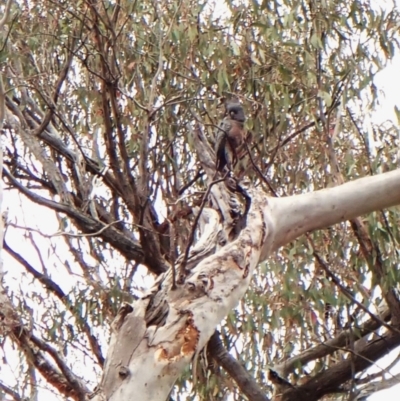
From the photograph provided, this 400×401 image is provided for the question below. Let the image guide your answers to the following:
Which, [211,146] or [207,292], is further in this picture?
[211,146]

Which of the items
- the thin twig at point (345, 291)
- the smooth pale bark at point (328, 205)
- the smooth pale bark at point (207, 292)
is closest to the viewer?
the smooth pale bark at point (207, 292)

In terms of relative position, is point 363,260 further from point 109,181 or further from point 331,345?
point 109,181

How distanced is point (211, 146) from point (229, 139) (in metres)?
0.40

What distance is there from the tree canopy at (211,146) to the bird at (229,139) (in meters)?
0.34

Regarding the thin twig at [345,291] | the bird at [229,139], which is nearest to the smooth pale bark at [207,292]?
the bird at [229,139]

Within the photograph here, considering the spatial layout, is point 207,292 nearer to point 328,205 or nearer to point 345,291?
point 328,205

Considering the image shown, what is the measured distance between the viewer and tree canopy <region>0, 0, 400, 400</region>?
3539 mm

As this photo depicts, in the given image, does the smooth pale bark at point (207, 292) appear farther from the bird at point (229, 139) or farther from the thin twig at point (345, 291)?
the thin twig at point (345, 291)

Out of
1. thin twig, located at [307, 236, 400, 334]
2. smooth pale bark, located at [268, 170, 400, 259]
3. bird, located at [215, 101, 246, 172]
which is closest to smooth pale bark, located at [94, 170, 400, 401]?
smooth pale bark, located at [268, 170, 400, 259]

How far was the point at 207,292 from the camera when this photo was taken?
207 centimetres

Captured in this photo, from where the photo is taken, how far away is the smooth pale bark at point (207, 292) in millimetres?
1813

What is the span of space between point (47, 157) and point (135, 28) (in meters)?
0.75

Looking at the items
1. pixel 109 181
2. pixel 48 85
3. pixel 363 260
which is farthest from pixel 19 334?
pixel 363 260

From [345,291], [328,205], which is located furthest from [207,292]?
[345,291]
